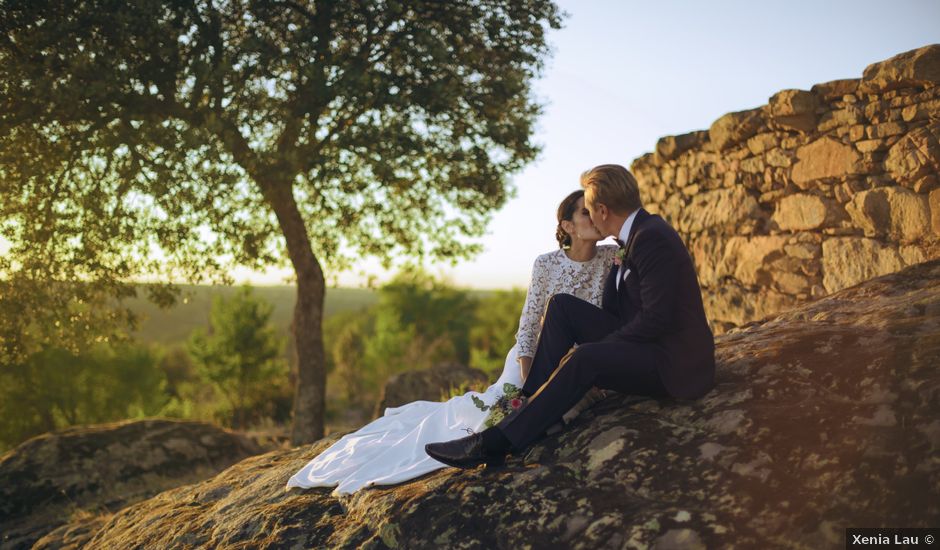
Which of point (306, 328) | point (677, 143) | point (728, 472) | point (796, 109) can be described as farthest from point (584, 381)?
point (306, 328)

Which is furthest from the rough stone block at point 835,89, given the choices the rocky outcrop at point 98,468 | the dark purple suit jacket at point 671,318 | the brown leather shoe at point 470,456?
the rocky outcrop at point 98,468

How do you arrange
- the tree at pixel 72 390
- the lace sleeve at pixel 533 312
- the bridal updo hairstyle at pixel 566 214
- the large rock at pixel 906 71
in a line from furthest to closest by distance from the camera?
the tree at pixel 72 390
the large rock at pixel 906 71
the bridal updo hairstyle at pixel 566 214
the lace sleeve at pixel 533 312

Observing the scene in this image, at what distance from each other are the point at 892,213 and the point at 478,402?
4331 millimetres

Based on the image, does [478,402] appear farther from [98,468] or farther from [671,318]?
[98,468]

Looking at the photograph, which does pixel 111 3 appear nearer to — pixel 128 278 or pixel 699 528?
pixel 128 278

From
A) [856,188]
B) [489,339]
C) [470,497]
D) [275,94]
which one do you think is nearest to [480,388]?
[470,497]

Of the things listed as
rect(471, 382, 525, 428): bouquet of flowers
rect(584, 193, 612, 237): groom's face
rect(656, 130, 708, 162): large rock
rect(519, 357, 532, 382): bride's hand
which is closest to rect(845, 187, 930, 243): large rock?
rect(656, 130, 708, 162): large rock

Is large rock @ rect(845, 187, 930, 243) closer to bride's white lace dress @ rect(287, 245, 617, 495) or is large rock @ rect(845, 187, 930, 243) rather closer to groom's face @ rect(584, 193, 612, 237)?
bride's white lace dress @ rect(287, 245, 617, 495)

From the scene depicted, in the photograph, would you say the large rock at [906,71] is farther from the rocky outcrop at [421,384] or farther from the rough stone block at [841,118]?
the rocky outcrop at [421,384]

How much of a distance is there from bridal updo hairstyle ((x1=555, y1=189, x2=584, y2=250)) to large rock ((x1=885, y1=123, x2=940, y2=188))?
3027 mm

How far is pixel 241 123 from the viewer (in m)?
9.92

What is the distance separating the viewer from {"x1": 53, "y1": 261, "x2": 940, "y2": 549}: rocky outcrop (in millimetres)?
3082

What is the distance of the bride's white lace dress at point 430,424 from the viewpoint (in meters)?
4.91

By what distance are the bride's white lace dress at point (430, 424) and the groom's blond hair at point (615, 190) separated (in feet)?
3.74
